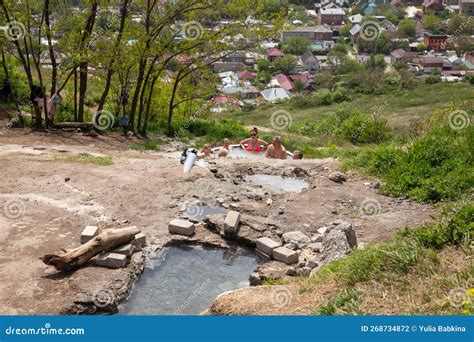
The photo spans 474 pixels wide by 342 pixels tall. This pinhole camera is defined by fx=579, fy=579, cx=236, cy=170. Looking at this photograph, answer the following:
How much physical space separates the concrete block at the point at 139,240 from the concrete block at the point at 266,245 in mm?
1749

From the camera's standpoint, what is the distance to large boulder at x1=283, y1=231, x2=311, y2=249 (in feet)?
29.7

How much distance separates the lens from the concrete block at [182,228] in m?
9.21

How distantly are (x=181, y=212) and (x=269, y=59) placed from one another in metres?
66.3

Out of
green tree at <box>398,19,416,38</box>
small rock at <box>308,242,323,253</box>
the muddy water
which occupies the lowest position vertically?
the muddy water

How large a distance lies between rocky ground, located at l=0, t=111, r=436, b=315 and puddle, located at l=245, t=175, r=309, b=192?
7.3 inches

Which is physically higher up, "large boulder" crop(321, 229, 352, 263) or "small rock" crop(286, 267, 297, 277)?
"large boulder" crop(321, 229, 352, 263)

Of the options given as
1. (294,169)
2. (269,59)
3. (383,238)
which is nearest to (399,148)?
(294,169)

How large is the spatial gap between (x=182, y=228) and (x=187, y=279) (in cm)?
129

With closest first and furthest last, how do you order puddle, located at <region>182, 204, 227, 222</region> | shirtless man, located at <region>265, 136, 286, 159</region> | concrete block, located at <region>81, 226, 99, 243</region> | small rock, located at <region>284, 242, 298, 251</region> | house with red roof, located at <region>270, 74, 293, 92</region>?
1. concrete block, located at <region>81, 226, 99, 243</region>
2. small rock, located at <region>284, 242, 298, 251</region>
3. puddle, located at <region>182, 204, 227, 222</region>
4. shirtless man, located at <region>265, 136, 286, 159</region>
5. house with red roof, located at <region>270, 74, 293, 92</region>

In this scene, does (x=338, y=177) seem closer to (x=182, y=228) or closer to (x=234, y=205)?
(x=234, y=205)

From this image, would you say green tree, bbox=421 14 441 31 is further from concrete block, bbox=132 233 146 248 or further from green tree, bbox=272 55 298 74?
concrete block, bbox=132 233 146 248

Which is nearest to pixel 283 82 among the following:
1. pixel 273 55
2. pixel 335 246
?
pixel 273 55

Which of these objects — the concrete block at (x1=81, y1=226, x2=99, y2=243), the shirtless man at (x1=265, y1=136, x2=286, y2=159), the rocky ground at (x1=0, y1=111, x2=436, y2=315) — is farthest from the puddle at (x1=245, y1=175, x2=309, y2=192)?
the concrete block at (x1=81, y1=226, x2=99, y2=243)

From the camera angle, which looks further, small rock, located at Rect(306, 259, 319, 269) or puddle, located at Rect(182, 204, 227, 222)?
puddle, located at Rect(182, 204, 227, 222)
